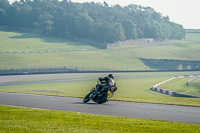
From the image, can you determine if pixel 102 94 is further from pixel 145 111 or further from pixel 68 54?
pixel 68 54

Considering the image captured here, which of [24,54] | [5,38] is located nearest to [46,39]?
[5,38]

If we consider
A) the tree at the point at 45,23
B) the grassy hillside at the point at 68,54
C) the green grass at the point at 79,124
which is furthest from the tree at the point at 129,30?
the green grass at the point at 79,124

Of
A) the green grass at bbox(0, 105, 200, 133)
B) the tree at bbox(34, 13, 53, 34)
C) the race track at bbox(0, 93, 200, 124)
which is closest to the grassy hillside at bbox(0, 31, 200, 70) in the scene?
the tree at bbox(34, 13, 53, 34)

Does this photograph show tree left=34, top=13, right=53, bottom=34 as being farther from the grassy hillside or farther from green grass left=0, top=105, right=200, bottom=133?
green grass left=0, top=105, right=200, bottom=133

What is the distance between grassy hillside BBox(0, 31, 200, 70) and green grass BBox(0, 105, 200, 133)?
83809mm

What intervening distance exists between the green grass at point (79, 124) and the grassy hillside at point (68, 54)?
83.8 metres

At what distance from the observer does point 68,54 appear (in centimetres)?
13438

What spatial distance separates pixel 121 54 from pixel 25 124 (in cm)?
13395

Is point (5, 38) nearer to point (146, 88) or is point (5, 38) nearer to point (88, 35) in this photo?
point (88, 35)

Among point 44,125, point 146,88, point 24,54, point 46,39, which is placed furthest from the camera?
point 46,39

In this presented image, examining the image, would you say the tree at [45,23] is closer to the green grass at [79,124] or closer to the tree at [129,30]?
the tree at [129,30]

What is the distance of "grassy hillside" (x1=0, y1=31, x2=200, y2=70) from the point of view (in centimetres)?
11488

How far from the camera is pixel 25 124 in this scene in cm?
1591

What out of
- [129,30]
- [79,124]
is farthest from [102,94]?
[129,30]
